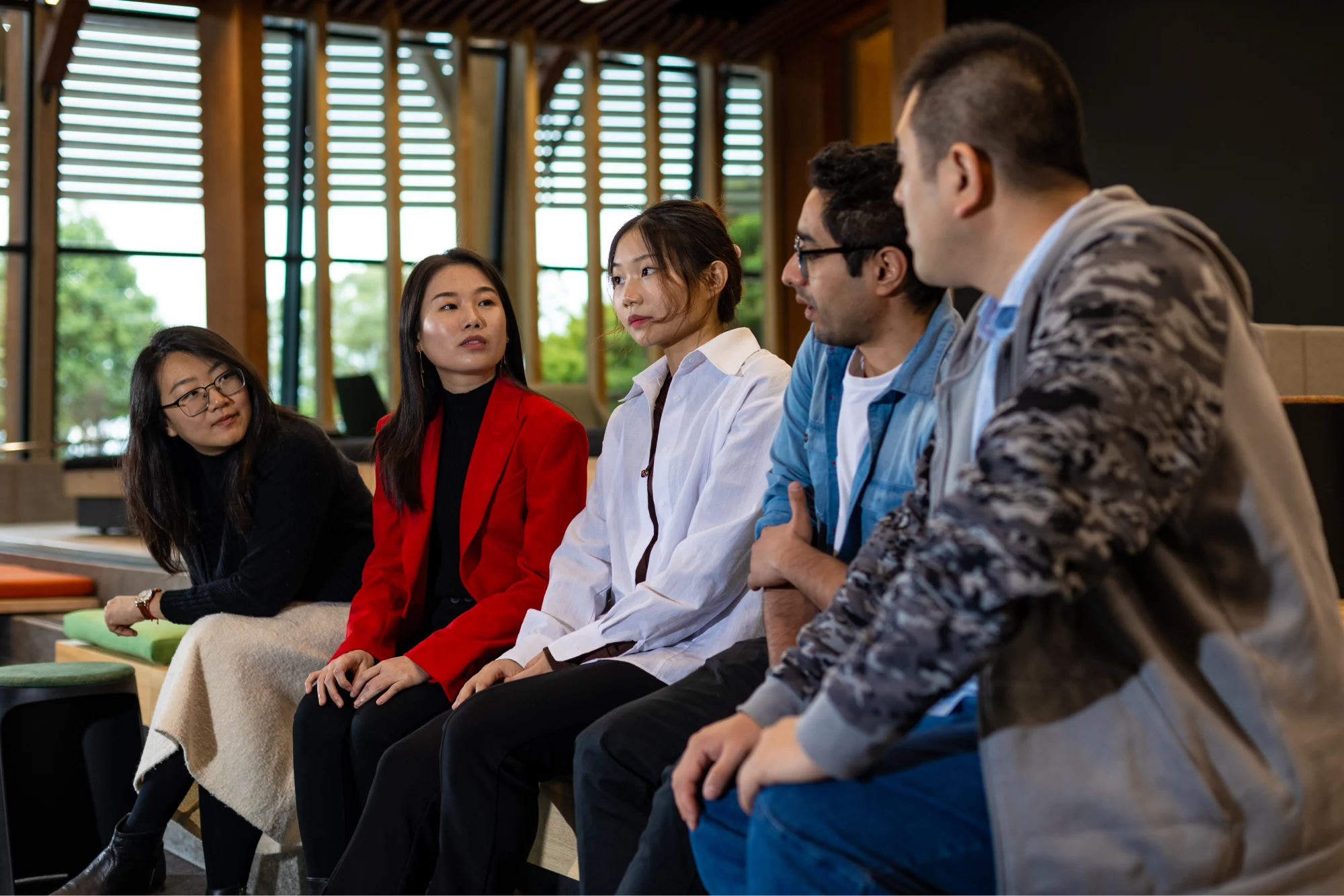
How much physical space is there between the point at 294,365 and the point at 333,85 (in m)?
2.20

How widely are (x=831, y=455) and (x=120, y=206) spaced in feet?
28.6

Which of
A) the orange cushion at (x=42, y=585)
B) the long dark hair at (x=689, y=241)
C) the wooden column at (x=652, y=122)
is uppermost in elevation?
the wooden column at (x=652, y=122)

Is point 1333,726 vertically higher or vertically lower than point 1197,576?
lower

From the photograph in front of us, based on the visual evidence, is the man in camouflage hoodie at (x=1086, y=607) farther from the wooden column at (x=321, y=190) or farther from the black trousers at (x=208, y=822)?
the wooden column at (x=321, y=190)

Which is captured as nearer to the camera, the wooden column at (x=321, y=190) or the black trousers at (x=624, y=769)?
the black trousers at (x=624, y=769)

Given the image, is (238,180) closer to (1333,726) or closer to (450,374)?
(450,374)

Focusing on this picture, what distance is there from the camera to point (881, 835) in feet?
3.62

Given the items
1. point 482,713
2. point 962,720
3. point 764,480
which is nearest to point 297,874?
point 482,713

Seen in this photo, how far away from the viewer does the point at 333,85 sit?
9.51m

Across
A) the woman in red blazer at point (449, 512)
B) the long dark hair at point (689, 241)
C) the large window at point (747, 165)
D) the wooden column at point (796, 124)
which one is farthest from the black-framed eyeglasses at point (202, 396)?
the large window at point (747, 165)

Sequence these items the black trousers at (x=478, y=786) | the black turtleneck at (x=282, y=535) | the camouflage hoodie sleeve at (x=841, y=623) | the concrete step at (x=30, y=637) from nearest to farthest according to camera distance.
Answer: the camouflage hoodie sleeve at (x=841, y=623) → the black trousers at (x=478, y=786) → the black turtleneck at (x=282, y=535) → the concrete step at (x=30, y=637)

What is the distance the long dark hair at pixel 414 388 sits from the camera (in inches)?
100

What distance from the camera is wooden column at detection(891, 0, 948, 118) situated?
315 inches

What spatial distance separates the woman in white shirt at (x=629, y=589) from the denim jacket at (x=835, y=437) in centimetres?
16
